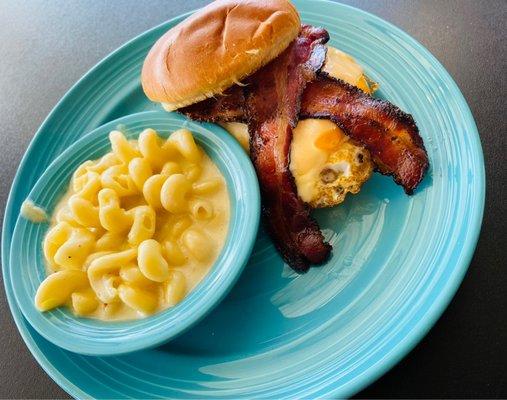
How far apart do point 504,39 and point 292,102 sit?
85cm

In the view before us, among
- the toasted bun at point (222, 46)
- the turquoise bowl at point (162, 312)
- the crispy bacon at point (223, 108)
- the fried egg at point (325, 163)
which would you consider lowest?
the turquoise bowl at point (162, 312)

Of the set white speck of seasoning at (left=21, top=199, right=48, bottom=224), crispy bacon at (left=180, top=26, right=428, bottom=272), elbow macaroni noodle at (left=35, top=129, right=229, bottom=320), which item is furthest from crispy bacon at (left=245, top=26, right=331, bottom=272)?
white speck of seasoning at (left=21, top=199, right=48, bottom=224)

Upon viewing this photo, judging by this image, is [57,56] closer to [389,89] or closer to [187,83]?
[187,83]

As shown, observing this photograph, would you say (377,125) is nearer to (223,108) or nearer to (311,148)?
(311,148)

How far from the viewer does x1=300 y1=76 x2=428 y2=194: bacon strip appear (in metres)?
1.28

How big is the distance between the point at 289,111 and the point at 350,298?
0.50 m

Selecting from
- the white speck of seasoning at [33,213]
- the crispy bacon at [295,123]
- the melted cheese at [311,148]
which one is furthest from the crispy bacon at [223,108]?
the white speck of seasoning at [33,213]

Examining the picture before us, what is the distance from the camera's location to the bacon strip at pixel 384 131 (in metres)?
1.28

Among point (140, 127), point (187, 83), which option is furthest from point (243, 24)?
point (140, 127)

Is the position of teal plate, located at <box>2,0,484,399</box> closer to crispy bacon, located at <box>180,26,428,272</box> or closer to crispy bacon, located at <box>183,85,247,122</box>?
crispy bacon, located at <box>180,26,428,272</box>

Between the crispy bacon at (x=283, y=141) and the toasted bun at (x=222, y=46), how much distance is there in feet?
0.16

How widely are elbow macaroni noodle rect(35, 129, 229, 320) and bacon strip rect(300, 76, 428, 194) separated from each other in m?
0.37

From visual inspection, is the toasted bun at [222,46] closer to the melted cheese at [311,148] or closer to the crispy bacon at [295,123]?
the crispy bacon at [295,123]

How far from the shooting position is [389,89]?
4.85 ft
